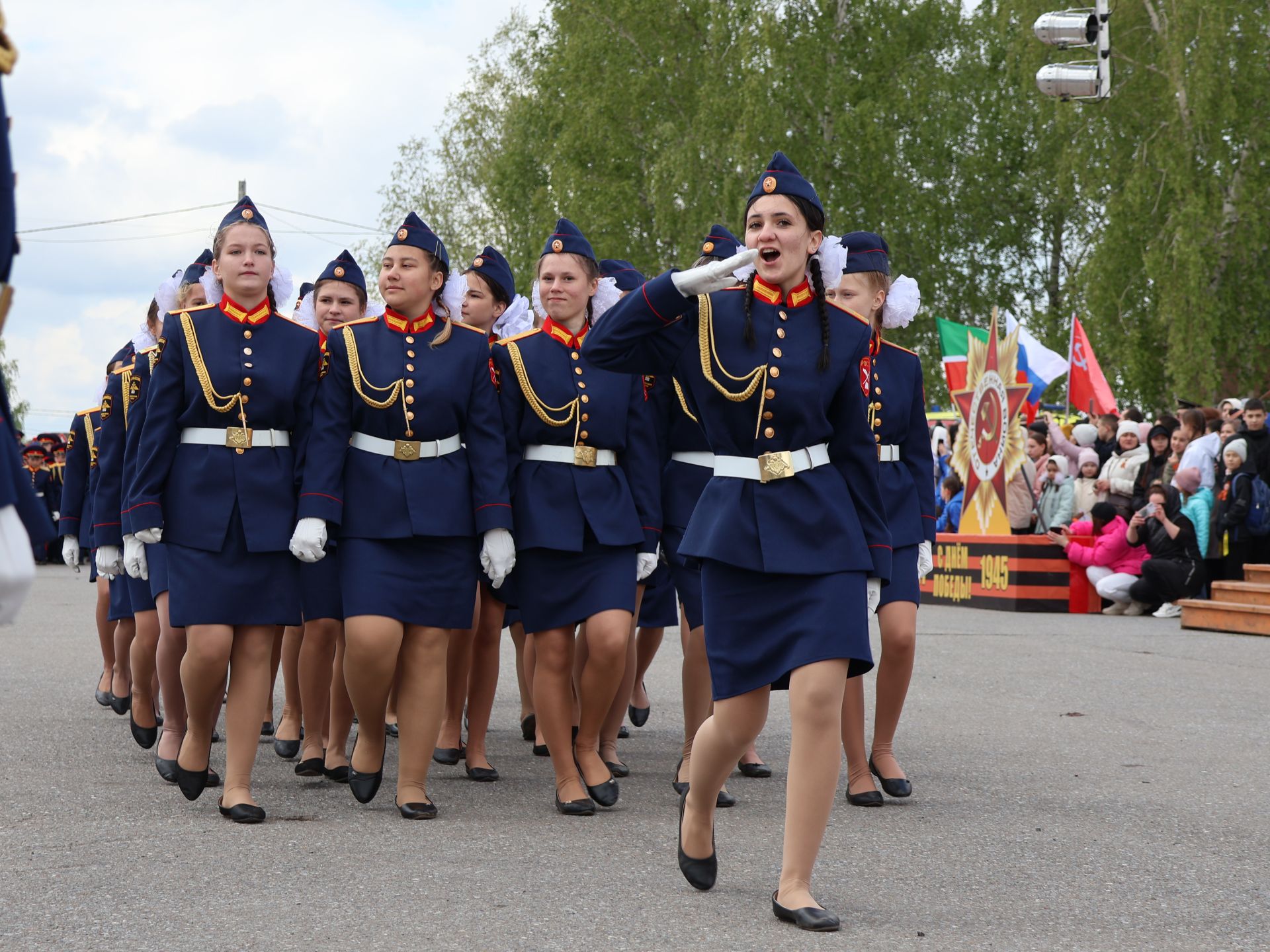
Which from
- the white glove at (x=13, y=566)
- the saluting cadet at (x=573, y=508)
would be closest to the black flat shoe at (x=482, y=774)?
the saluting cadet at (x=573, y=508)

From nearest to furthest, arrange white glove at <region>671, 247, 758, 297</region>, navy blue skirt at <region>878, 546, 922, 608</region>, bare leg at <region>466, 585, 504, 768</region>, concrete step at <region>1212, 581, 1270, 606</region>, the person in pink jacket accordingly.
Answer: white glove at <region>671, 247, 758, 297</region> < navy blue skirt at <region>878, 546, 922, 608</region> < bare leg at <region>466, 585, 504, 768</region> < concrete step at <region>1212, 581, 1270, 606</region> < the person in pink jacket

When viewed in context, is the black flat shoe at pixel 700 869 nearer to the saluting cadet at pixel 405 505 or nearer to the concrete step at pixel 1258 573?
the saluting cadet at pixel 405 505

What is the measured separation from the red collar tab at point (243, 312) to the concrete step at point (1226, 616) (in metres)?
10.1

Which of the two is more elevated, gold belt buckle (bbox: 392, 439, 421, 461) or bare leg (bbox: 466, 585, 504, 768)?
gold belt buckle (bbox: 392, 439, 421, 461)

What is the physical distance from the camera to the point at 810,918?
4371 mm

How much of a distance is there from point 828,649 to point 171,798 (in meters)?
3.08

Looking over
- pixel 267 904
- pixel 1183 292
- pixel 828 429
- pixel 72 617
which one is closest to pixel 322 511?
pixel 267 904

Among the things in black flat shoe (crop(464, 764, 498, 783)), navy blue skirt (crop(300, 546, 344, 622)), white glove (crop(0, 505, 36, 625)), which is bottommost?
black flat shoe (crop(464, 764, 498, 783))

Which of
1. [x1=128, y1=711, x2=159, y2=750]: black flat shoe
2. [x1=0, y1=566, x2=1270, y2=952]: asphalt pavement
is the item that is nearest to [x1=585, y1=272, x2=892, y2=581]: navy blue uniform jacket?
[x1=0, y1=566, x2=1270, y2=952]: asphalt pavement

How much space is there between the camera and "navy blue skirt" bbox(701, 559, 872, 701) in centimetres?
455

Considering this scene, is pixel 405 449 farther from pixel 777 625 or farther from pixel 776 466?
pixel 777 625

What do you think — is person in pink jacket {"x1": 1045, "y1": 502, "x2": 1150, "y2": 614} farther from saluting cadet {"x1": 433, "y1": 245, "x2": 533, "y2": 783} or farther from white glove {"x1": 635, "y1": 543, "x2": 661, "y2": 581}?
Result: white glove {"x1": 635, "y1": 543, "x2": 661, "y2": 581}

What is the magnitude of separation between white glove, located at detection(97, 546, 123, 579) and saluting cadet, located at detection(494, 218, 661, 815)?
5.85ft

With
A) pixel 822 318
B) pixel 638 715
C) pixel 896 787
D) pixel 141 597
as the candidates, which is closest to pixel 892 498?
pixel 896 787
